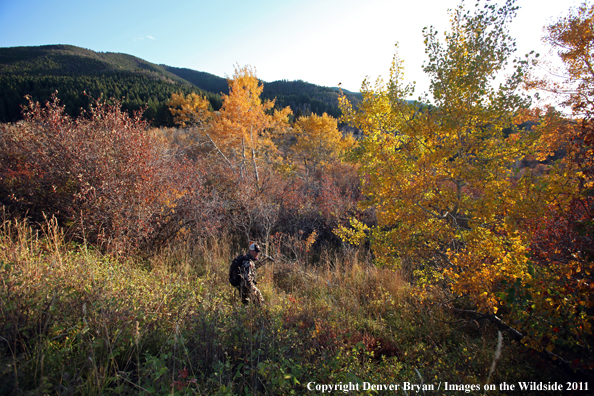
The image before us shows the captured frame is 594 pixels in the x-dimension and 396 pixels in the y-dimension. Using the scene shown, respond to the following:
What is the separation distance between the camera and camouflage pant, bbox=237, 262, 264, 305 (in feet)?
12.1

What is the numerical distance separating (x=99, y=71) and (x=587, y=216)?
90.3m

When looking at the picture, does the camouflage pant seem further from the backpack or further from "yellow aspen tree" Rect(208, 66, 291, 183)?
"yellow aspen tree" Rect(208, 66, 291, 183)

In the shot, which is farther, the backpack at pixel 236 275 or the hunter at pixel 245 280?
the backpack at pixel 236 275

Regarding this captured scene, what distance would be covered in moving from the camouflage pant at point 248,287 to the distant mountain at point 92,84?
27780 millimetres

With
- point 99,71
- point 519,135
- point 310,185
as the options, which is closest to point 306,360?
point 519,135

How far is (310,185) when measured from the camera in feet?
41.1

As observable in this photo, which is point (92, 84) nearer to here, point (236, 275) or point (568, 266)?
point (236, 275)

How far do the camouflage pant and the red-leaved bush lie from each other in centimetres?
265

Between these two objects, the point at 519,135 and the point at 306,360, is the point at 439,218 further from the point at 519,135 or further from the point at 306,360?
the point at 306,360

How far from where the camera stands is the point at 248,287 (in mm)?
3691

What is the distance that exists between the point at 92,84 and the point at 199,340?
67206 mm

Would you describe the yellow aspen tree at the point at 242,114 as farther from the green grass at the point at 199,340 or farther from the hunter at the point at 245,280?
the green grass at the point at 199,340

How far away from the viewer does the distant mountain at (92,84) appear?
36.2 meters

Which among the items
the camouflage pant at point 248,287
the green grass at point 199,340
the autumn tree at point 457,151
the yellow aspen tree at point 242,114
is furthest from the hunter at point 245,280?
the yellow aspen tree at point 242,114
